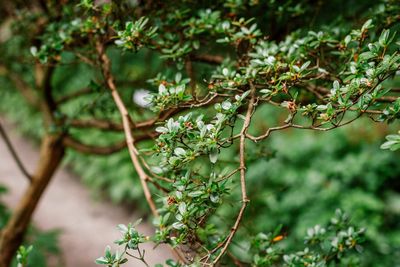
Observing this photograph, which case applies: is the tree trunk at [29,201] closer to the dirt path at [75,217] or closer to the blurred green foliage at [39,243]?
the blurred green foliage at [39,243]

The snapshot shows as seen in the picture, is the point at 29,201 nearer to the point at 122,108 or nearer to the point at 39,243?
the point at 122,108

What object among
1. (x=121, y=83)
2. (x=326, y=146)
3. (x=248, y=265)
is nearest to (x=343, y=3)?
(x=121, y=83)

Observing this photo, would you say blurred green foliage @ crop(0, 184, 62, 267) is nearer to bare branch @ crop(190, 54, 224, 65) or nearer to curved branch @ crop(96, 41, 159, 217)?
curved branch @ crop(96, 41, 159, 217)

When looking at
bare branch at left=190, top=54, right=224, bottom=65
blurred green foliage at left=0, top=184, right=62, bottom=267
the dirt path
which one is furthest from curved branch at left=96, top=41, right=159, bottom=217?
the dirt path

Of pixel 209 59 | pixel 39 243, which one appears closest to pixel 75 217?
pixel 39 243

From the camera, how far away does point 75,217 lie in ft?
19.4

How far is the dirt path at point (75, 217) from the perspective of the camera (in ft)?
16.4

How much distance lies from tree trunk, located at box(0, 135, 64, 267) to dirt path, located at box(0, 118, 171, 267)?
6.40ft

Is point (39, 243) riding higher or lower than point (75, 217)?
higher

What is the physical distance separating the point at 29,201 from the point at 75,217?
3.31 meters

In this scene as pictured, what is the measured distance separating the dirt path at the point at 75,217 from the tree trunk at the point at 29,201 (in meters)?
1.95

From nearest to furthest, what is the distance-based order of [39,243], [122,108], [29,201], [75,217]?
[122,108] < [29,201] < [39,243] < [75,217]

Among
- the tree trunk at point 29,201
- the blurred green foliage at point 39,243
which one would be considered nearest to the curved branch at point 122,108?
the tree trunk at point 29,201

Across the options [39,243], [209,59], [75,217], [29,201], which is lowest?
[75,217]
